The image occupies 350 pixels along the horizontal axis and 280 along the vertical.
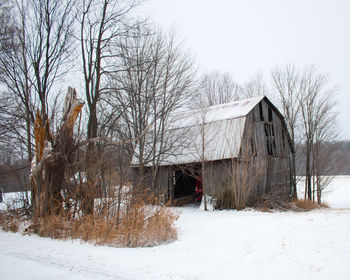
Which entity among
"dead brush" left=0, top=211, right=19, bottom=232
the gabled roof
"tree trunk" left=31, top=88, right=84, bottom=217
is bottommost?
"dead brush" left=0, top=211, right=19, bottom=232

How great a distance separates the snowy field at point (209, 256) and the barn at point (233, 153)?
568 cm

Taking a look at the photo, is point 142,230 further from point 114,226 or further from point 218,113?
point 218,113

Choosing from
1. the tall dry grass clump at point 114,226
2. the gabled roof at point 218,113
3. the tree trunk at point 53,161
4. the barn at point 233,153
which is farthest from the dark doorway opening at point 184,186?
the tree trunk at point 53,161

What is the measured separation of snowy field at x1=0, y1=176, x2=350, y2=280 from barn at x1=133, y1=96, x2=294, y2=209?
5.68 meters

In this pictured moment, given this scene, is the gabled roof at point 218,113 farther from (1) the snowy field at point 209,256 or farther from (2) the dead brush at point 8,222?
(2) the dead brush at point 8,222

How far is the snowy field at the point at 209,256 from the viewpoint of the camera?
4781 millimetres

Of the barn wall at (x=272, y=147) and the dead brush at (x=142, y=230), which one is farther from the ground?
the barn wall at (x=272, y=147)

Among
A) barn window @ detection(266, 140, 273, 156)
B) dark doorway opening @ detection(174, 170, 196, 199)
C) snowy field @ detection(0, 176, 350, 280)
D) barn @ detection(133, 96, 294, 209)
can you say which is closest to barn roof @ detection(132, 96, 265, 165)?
barn @ detection(133, 96, 294, 209)

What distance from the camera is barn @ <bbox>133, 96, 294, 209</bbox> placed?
14422 millimetres

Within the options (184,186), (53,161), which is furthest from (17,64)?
(184,186)

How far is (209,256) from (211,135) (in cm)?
1012

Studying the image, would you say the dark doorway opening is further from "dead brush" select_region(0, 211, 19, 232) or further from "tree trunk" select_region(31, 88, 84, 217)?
"dead brush" select_region(0, 211, 19, 232)

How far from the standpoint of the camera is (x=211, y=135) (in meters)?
16.1

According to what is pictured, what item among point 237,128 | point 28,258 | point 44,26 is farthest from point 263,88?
point 28,258
